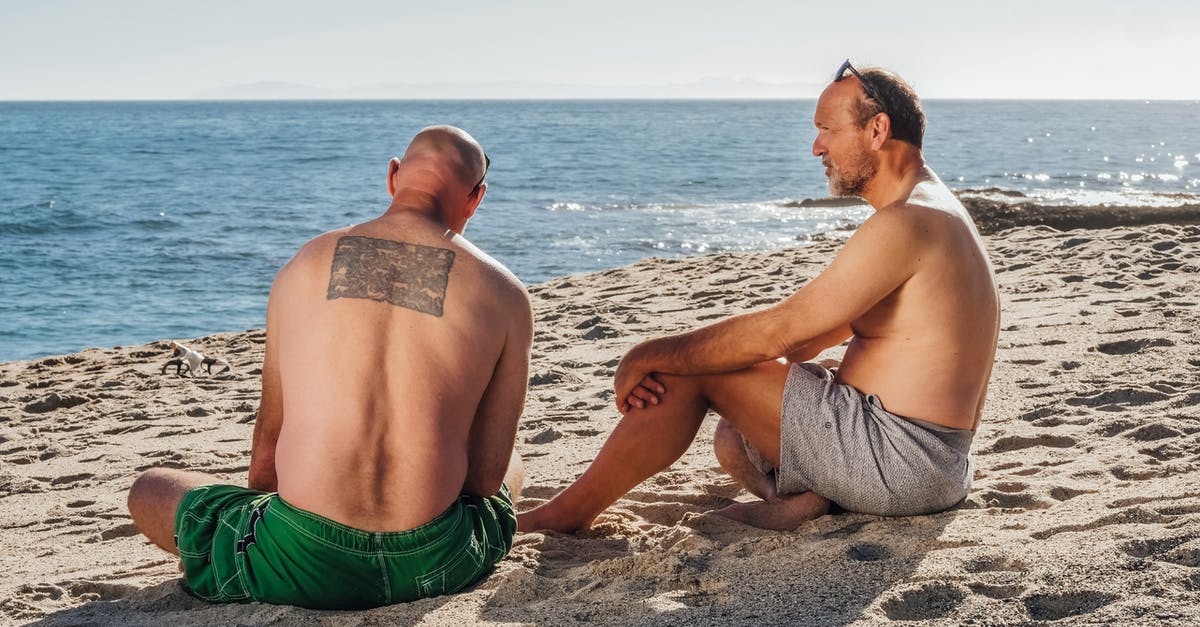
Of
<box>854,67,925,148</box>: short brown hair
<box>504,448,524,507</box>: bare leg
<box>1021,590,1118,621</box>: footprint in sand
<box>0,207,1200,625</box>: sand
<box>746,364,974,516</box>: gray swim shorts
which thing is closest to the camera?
<box>1021,590,1118,621</box>: footprint in sand

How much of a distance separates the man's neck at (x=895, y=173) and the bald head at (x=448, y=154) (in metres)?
1.26

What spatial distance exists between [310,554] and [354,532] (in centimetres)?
12

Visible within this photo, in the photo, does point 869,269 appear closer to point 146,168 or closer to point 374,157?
point 146,168

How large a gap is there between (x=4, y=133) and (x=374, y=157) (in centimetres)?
2769

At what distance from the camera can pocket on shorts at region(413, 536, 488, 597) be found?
9.50 ft

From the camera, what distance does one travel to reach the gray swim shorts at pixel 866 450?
3227mm

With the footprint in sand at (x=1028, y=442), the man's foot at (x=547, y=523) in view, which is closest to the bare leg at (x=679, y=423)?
the man's foot at (x=547, y=523)

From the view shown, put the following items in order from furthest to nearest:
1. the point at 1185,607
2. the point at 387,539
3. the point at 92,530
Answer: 1. the point at 92,530
2. the point at 387,539
3. the point at 1185,607

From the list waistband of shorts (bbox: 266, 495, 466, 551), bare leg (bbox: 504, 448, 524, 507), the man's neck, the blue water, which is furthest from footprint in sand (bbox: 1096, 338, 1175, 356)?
the blue water

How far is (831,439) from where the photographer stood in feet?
10.7

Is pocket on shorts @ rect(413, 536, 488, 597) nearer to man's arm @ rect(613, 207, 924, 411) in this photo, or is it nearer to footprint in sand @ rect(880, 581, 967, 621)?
man's arm @ rect(613, 207, 924, 411)

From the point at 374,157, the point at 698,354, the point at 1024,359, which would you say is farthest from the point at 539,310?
the point at 374,157

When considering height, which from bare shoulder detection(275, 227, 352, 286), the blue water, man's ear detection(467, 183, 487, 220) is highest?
man's ear detection(467, 183, 487, 220)

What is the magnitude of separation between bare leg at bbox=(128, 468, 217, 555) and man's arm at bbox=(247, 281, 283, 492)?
0.46 ft
